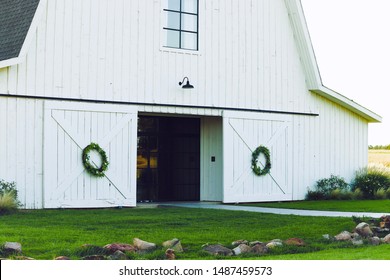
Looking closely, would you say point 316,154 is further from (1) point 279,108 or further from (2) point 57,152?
(2) point 57,152

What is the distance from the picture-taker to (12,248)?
973cm

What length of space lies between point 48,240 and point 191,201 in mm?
9523

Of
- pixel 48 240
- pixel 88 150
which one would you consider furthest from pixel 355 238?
pixel 88 150

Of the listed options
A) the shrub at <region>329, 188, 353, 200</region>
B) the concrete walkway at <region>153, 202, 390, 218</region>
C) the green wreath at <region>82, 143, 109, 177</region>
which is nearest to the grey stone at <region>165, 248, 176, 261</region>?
the concrete walkway at <region>153, 202, 390, 218</region>

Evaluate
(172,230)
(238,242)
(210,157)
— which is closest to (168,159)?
(210,157)

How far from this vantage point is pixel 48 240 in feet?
35.5

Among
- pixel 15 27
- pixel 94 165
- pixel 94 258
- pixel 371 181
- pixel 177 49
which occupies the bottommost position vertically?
pixel 94 258

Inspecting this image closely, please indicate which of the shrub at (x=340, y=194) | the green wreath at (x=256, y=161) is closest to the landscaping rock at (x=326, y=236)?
the green wreath at (x=256, y=161)

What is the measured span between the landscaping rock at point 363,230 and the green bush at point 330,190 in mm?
8625

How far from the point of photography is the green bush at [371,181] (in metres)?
21.8

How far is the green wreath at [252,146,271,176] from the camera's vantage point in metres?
19.6

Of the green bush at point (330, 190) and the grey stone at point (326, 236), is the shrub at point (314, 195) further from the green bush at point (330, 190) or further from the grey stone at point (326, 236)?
the grey stone at point (326, 236)

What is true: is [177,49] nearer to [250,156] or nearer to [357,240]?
[250,156]

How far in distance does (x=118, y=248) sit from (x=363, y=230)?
4.28 meters
